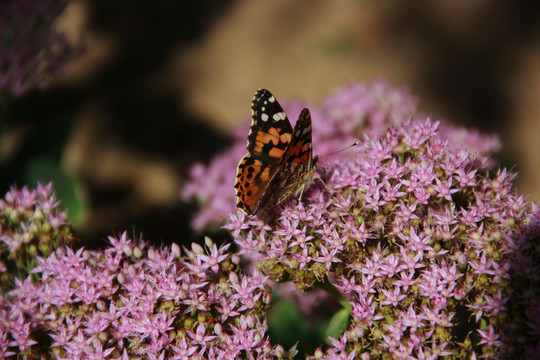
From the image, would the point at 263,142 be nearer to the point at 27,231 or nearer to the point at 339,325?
the point at 339,325

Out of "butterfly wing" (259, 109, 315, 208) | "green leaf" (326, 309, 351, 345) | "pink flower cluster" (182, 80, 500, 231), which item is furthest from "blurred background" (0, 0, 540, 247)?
"green leaf" (326, 309, 351, 345)

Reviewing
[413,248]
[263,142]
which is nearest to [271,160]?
[263,142]

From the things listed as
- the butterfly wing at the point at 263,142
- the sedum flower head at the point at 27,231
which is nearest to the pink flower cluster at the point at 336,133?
the butterfly wing at the point at 263,142

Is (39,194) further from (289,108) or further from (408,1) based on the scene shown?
(408,1)

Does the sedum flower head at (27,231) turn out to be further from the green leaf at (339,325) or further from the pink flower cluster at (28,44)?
the green leaf at (339,325)

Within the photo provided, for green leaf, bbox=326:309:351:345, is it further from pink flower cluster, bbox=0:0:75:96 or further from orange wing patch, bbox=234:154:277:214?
pink flower cluster, bbox=0:0:75:96

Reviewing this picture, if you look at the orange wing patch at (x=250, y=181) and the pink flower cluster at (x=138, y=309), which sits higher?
the orange wing patch at (x=250, y=181)

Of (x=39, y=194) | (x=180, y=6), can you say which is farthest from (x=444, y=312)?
(x=180, y=6)
